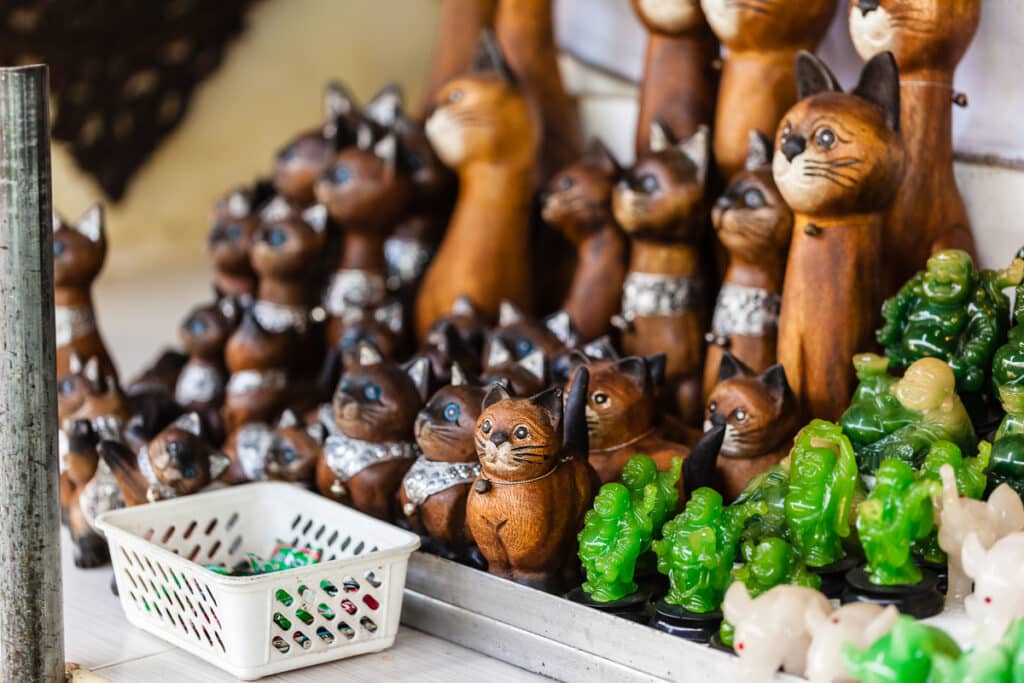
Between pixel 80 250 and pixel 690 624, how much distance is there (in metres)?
1.00

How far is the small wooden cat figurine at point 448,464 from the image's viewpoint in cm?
135

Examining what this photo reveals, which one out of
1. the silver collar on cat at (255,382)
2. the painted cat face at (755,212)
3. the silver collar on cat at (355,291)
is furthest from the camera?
the silver collar on cat at (355,291)

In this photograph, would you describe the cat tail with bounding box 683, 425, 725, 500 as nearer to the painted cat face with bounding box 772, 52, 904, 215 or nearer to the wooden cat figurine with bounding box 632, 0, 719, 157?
the painted cat face with bounding box 772, 52, 904, 215

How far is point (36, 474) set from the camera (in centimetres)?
117

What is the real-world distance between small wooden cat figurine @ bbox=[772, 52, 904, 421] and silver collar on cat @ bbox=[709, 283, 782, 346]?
0.06m

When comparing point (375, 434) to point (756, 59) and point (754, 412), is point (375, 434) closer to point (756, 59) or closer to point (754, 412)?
point (754, 412)

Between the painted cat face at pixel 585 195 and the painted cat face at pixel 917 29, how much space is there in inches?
14.4

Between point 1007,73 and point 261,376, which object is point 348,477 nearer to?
point 261,376

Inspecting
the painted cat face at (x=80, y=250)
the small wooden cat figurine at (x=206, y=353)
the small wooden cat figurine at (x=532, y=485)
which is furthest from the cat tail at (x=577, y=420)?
the painted cat face at (x=80, y=250)

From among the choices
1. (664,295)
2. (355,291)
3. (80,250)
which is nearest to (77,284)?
(80,250)

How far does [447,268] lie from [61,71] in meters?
1.23

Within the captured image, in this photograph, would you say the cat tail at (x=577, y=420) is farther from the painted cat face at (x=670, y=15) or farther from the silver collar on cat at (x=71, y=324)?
the silver collar on cat at (x=71, y=324)

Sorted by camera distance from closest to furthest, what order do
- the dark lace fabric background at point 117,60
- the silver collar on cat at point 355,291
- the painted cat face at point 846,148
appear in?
the painted cat face at point 846,148 < the silver collar on cat at point 355,291 < the dark lace fabric background at point 117,60

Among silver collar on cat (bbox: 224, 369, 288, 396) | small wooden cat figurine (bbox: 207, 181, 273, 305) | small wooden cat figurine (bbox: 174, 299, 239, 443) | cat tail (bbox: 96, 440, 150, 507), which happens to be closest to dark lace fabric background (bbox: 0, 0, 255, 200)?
small wooden cat figurine (bbox: 207, 181, 273, 305)
